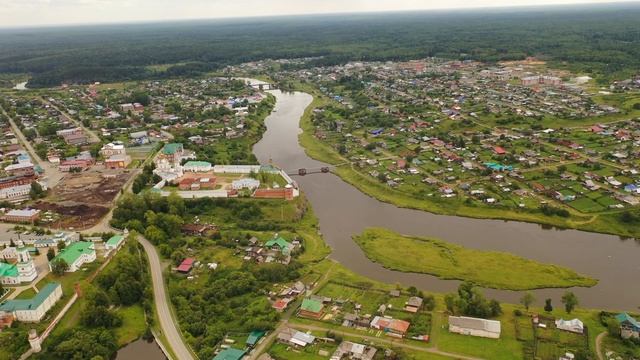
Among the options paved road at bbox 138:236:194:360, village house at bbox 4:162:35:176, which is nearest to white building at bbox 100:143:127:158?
village house at bbox 4:162:35:176

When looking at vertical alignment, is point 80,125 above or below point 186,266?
below

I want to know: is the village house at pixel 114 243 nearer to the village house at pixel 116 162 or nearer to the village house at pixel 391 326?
the village house at pixel 116 162

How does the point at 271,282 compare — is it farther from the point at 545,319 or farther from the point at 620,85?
the point at 620,85

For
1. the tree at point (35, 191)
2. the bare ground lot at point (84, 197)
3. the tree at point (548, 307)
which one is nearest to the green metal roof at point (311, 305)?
the tree at point (548, 307)

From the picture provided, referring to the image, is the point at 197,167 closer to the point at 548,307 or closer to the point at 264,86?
the point at 548,307

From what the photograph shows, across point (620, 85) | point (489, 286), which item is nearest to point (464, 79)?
point (620, 85)

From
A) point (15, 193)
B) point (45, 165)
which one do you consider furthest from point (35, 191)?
point (45, 165)

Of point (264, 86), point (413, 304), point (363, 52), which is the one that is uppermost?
point (413, 304)
